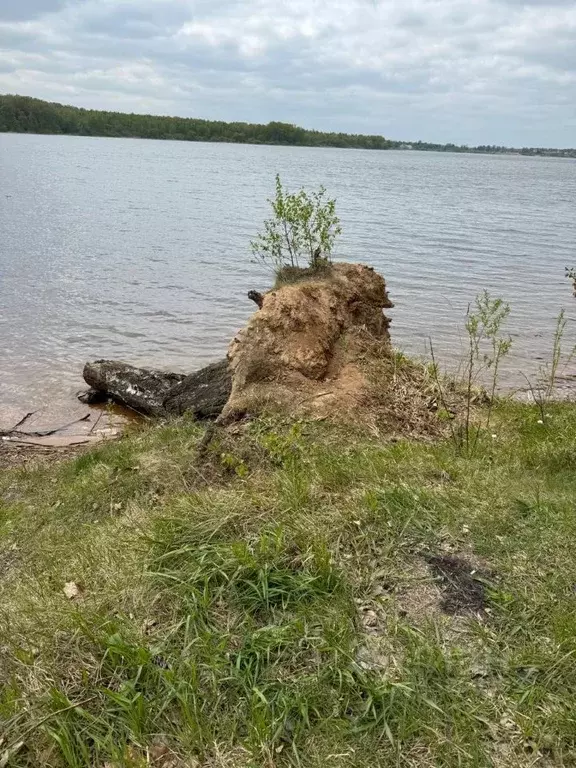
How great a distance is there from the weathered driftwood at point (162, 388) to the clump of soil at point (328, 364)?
103cm

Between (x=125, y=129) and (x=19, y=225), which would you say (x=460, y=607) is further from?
(x=125, y=129)

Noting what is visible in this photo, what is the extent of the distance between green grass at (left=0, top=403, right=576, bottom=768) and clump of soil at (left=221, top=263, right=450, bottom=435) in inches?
62.2

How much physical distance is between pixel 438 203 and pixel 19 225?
26.2 meters

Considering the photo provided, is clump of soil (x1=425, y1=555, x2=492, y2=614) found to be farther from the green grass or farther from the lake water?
the lake water

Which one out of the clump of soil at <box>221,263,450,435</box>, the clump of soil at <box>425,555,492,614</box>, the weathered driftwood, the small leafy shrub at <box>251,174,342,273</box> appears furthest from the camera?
the weathered driftwood

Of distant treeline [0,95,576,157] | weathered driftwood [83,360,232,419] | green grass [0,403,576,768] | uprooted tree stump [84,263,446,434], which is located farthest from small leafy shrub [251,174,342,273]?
distant treeline [0,95,576,157]

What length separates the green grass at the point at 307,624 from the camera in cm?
288

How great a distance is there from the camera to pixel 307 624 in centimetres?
342

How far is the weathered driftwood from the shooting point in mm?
8664

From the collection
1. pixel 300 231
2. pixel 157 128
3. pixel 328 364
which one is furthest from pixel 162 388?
pixel 157 128

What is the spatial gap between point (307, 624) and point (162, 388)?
720 centimetres

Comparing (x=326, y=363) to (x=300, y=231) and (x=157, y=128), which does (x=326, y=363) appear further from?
(x=157, y=128)

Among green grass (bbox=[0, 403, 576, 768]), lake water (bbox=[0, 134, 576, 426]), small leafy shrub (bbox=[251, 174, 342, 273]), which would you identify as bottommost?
lake water (bbox=[0, 134, 576, 426])

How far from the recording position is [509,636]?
3371 millimetres
